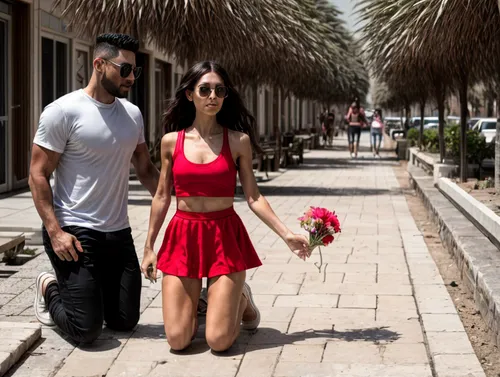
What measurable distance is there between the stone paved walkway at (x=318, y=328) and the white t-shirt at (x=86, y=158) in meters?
0.75

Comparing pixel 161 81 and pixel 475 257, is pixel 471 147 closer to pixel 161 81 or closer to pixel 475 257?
pixel 475 257

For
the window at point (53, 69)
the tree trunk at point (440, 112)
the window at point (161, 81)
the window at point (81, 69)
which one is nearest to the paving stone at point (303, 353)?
the window at point (53, 69)

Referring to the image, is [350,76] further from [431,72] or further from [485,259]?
[485,259]

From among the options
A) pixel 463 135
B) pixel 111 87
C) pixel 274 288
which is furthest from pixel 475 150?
pixel 111 87

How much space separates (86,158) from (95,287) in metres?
0.73

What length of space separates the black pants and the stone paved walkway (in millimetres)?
123

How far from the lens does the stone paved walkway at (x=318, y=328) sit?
5.38m

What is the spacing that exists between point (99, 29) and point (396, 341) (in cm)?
954

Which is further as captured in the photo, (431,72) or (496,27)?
(431,72)

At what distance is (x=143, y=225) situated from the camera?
11.8 m

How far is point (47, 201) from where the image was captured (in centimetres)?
573

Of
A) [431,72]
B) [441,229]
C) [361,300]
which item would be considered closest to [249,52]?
[431,72]

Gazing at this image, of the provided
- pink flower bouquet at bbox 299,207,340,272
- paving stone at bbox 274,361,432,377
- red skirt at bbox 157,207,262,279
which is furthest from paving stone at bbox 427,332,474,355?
red skirt at bbox 157,207,262,279

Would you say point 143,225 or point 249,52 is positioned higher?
point 249,52
